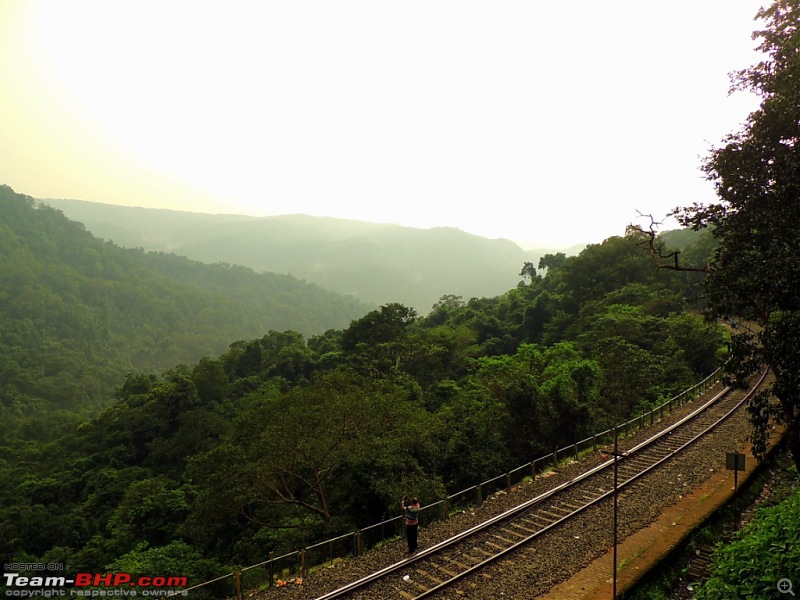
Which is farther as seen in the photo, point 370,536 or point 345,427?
point 345,427

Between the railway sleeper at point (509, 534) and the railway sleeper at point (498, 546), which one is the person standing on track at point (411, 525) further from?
the railway sleeper at point (509, 534)

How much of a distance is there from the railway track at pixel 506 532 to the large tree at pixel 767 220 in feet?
10.4

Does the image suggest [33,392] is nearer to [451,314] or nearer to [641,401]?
[451,314]

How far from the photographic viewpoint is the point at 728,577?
5.99m

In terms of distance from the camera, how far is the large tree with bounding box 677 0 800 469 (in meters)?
7.62

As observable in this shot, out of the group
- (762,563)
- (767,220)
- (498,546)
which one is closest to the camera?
(762,563)

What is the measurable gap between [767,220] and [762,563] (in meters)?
6.35

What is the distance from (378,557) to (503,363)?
17.0 m

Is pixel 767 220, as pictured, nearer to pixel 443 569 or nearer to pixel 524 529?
pixel 524 529

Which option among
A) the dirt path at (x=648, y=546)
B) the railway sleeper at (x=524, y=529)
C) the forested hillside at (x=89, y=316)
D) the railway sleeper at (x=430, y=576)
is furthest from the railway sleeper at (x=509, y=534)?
the forested hillside at (x=89, y=316)

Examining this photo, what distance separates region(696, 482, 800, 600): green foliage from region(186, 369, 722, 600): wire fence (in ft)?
18.6

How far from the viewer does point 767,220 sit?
856 centimetres

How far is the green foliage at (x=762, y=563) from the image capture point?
5301 millimetres
